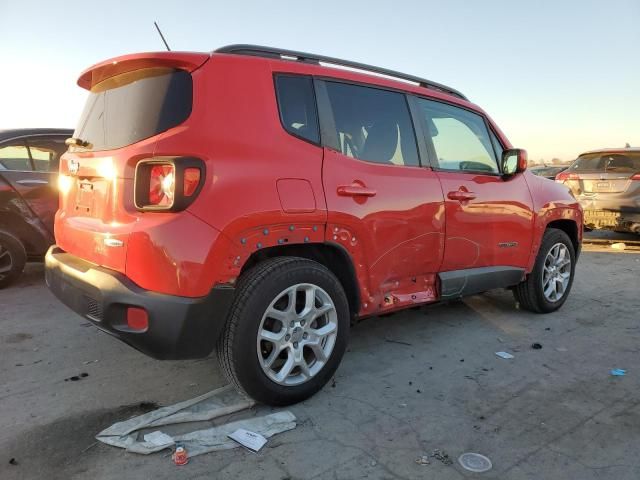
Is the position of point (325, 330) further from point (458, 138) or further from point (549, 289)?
point (549, 289)

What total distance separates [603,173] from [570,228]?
169 inches

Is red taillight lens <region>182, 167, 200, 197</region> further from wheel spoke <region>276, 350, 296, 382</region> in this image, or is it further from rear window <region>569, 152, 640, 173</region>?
rear window <region>569, 152, 640, 173</region>

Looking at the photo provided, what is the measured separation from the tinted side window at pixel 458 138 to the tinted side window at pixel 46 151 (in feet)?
13.8

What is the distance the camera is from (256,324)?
2627mm

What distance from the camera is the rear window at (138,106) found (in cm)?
254

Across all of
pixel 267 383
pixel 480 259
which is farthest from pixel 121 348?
pixel 480 259

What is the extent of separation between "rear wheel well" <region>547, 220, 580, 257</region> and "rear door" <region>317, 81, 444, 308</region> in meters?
1.97

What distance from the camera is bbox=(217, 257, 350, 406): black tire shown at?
2592 mm

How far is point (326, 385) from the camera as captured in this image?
3146 millimetres

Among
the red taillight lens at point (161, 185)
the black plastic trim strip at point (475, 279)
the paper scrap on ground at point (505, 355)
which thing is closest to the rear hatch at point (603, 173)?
the black plastic trim strip at point (475, 279)

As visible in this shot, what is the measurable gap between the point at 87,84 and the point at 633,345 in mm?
4527

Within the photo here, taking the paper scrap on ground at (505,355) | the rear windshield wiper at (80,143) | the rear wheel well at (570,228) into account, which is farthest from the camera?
the rear wheel well at (570,228)

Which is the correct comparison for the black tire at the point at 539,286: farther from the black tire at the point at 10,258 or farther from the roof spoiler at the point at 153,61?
the black tire at the point at 10,258

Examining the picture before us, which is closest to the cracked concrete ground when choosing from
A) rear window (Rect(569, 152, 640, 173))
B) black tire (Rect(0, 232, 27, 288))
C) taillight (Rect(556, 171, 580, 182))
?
black tire (Rect(0, 232, 27, 288))
